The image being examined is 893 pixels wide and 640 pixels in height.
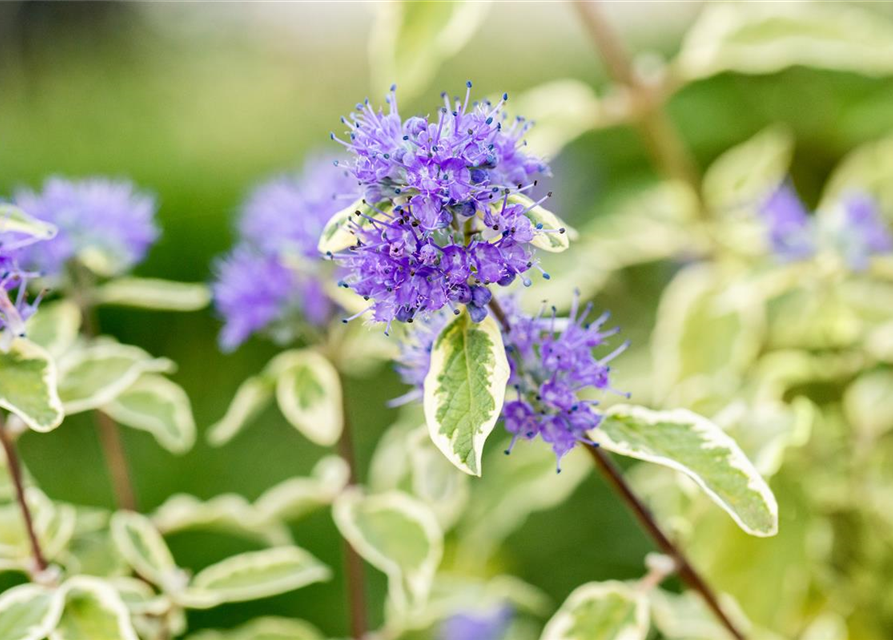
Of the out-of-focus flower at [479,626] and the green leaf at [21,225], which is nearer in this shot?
the green leaf at [21,225]

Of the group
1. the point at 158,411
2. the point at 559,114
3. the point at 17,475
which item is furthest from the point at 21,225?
the point at 559,114

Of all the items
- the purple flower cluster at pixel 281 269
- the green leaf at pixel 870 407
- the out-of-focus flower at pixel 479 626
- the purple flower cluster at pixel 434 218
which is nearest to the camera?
the purple flower cluster at pixel 434 218

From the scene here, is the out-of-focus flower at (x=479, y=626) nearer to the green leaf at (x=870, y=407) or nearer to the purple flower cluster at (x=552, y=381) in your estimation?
the green leaf at (x=870, y=407)

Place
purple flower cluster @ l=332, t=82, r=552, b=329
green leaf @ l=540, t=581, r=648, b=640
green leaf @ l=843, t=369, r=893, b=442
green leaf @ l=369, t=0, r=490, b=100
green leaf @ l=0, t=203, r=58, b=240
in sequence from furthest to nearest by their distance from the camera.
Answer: green leaf @ l=843, t=369, r=893, b=442, green leaf @ l=369, t=0, r=490, b=100, green leaf @ l=540, t=581, r=648, b=640, green leaf @ l=0, t=203, r=58, b=240, purple flower cluster @ l=332, t=82, r=552, b=329

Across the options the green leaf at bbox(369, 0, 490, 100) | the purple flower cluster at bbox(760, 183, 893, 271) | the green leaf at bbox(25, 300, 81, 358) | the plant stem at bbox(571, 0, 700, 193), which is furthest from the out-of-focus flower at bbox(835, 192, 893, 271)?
the green leaf at bbox(25, 300, 81, 358)

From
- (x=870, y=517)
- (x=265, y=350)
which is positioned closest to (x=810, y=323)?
(x=870, y=517)

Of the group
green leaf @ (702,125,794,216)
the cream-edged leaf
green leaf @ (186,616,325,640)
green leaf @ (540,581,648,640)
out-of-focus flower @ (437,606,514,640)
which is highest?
the cream-edged leaf

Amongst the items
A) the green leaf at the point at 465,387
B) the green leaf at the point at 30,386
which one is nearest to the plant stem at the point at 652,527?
the green leaf at the point at 465,387

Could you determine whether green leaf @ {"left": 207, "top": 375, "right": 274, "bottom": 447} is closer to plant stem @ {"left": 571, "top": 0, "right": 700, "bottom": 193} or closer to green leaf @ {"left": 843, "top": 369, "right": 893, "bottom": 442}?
plant stem @ {"left": 571, "top": 0, "right": 700, "bottom": 193}
